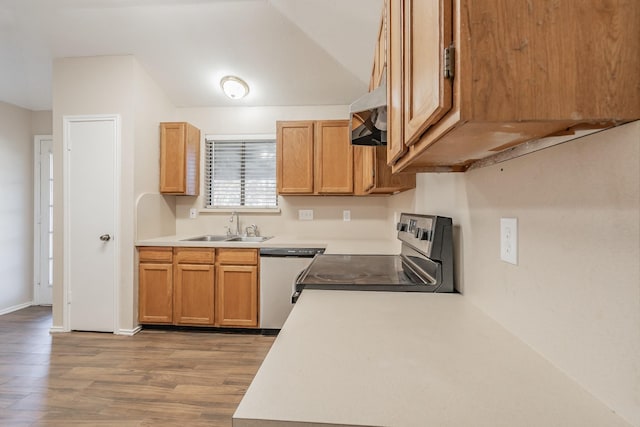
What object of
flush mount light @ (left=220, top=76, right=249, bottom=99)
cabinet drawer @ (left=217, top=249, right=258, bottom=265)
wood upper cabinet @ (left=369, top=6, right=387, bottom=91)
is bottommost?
cabinet drawer @ (left=217, top=249, right=258, bottom=265)

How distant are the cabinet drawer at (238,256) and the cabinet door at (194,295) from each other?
0.46 ft

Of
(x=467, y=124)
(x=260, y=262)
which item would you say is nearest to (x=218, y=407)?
(x=260, y=262)

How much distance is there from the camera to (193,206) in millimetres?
3768

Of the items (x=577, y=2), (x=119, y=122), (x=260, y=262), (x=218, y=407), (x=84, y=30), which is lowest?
(x=218, y=407)

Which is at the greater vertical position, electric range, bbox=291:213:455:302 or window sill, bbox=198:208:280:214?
window sill, bbox=198:208:280:214

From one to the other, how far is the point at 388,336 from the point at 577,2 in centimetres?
73

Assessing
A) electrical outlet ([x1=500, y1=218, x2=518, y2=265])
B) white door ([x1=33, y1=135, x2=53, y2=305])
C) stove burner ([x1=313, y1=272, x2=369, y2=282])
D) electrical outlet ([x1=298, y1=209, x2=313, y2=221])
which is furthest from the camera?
white door ([x1=33, y1=135, x2=53, y2=305])

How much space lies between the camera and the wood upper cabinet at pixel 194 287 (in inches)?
122

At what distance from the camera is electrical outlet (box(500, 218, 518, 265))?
32.8 inches

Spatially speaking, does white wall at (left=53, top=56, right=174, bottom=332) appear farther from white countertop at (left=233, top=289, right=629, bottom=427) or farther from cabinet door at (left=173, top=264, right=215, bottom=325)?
white countertop at (left=233, top=289, right=629, bottom=427)

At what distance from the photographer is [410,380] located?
0.60 m

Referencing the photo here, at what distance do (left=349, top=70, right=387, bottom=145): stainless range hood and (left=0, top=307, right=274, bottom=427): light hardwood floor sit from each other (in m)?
1.69

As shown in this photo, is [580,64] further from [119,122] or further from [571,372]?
[119,122]

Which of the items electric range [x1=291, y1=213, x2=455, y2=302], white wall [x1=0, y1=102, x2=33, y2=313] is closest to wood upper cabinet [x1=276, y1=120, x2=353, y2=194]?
electric range [x1=291, y1=213, x2=455, y2=302]
